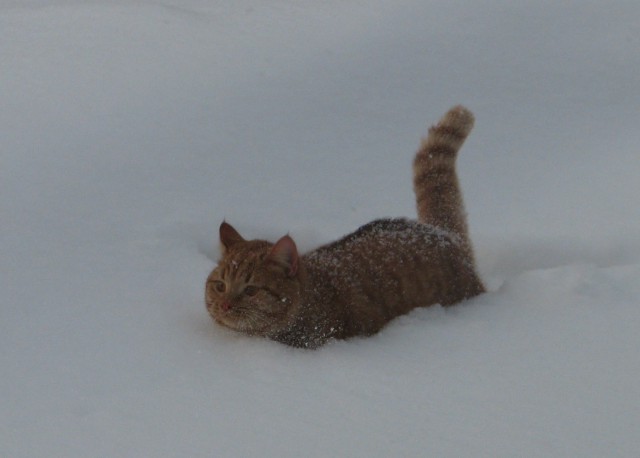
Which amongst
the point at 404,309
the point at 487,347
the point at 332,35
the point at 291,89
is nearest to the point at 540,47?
the point at 332,35

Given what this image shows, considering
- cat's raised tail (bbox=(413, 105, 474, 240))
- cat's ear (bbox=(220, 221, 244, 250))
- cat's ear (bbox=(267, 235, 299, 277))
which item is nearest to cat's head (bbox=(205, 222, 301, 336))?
cat's ear (bbox=(267, 235, 299, 277))

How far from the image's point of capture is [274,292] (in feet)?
11.0

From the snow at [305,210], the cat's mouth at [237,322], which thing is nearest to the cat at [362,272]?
the cat's mouth at [237,322]

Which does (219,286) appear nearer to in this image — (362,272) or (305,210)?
(362,272)

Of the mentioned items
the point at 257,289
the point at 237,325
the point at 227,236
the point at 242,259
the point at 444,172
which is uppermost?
the point at 444,172

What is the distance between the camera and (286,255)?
336 centimetres

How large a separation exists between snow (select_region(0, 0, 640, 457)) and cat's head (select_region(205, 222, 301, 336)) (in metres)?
0.09

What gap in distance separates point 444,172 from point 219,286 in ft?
4.49

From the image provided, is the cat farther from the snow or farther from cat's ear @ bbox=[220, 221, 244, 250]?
the snow

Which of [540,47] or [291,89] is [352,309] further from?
[540,47]

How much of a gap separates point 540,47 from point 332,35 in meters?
1.52

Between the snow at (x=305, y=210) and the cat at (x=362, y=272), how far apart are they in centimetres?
11

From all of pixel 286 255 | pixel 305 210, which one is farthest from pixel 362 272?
pixel 305 210

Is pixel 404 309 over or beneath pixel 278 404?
over
